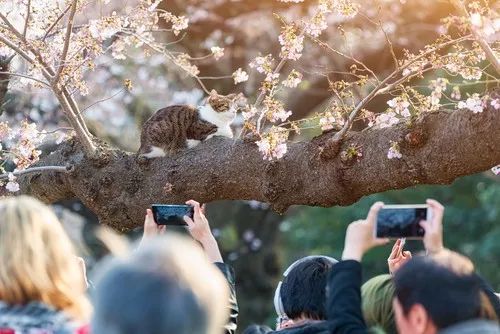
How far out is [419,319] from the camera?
241cm

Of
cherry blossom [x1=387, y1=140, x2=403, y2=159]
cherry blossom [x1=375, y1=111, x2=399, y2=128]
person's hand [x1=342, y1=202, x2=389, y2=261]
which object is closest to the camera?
person's hand [x1=342, y1=202, x2=389, y2=261]

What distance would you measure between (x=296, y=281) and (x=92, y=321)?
129 cm

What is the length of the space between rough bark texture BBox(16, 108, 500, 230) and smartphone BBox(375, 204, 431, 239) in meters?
1.50

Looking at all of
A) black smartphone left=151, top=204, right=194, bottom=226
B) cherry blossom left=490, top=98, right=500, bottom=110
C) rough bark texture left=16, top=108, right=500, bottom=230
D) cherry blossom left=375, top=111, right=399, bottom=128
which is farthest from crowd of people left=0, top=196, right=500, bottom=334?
cherry blossom left=375, top=111, right=399, bottom=128

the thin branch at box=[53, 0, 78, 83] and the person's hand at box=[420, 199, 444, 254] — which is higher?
the thin branch at box=[53, 0, 78, 83]

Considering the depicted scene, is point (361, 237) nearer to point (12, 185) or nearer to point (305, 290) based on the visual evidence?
point (305, 290)

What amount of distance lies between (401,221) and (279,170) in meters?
→ 2.37

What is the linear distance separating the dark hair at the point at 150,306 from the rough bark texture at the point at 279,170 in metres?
2.57

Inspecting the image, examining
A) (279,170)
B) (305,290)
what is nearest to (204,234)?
(305,290)

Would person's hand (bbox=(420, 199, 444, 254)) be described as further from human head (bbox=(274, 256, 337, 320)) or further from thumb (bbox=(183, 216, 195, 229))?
thumb (bbox=(183, 216, 195, 229))

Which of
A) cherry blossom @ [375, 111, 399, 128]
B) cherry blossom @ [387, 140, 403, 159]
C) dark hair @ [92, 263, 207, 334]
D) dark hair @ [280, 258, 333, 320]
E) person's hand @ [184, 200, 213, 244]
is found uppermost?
cherry blossom @ [375, 111, 399, 128]

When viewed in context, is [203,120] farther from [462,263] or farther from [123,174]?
[462,263]

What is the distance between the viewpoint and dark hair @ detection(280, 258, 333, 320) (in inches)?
124

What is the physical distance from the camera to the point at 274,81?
5734 millimetres
